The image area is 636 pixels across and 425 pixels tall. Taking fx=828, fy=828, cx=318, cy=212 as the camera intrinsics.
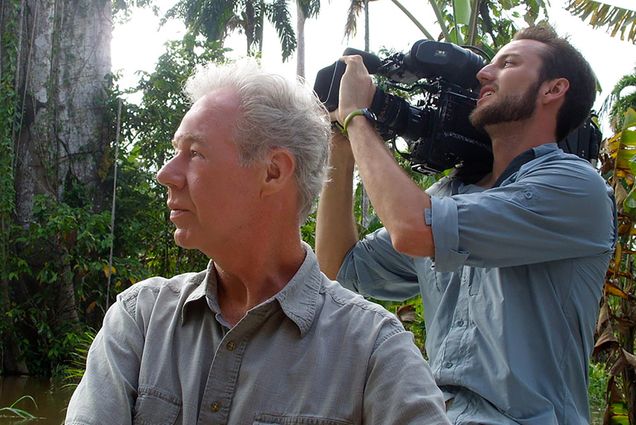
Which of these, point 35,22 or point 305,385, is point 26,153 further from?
point 305,385

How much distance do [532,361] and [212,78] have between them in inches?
36.2

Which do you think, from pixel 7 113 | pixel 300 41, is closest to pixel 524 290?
pixel 7 113

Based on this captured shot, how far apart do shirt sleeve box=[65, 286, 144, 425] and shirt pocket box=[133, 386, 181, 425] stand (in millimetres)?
15

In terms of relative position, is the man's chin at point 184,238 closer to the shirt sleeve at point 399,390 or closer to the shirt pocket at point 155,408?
the shirt pocket at point 155,408

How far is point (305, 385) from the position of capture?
1295 mm

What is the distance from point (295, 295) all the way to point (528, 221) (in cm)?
74

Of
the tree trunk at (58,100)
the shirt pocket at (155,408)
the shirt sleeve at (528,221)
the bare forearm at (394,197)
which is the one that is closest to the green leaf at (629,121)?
the shirt sleeve at (528,221)

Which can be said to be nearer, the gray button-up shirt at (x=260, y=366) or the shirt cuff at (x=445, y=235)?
the gray button-up shirt at (x=260, y=366)

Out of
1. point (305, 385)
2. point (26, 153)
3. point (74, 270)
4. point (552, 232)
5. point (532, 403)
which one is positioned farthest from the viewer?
point (26, 153)

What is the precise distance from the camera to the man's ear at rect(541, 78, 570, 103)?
82.3 inches

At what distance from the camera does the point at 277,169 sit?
1.45 metres

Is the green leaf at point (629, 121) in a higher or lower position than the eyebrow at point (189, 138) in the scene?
higher

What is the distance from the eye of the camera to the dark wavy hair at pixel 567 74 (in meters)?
2.12

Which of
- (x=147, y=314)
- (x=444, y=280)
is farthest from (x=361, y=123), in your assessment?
(x=147, y=314)
